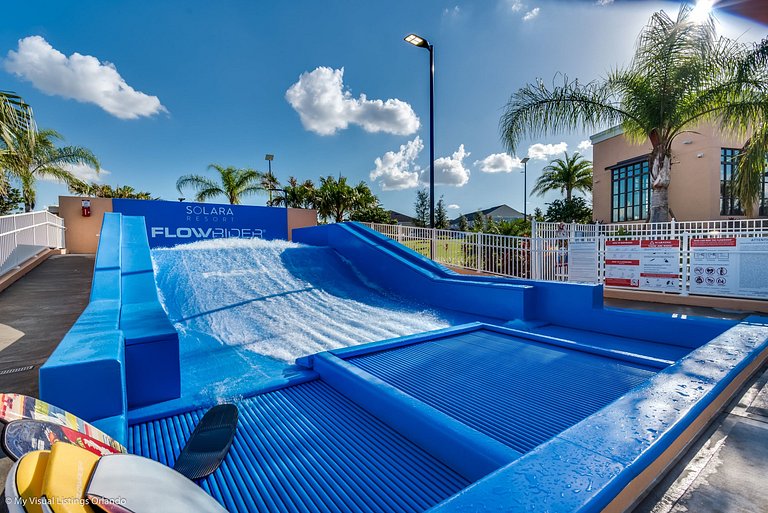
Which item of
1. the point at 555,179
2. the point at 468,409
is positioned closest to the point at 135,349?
the point at 468,409

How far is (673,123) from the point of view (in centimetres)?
891

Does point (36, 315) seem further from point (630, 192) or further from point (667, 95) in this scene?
point (630, 192)

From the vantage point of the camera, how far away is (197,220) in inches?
580

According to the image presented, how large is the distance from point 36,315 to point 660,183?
13955 mm

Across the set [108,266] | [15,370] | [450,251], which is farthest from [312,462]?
[450,251]

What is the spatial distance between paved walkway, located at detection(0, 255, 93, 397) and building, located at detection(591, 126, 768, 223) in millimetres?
19904

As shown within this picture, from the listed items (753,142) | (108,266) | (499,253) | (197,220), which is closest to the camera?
(108,266)

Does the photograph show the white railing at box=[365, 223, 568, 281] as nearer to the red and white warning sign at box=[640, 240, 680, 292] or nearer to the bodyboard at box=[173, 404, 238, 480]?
the red and white warning sign at box=[640, 240, 680, 292]

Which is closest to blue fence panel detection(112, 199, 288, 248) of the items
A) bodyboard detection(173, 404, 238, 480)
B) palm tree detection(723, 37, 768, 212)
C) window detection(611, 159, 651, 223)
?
bodyboard detection(173, 404, 238, 480)

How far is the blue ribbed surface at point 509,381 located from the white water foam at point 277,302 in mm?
1319

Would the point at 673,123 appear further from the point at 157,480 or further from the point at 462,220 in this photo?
the point at 462,220

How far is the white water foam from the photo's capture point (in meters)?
4.91

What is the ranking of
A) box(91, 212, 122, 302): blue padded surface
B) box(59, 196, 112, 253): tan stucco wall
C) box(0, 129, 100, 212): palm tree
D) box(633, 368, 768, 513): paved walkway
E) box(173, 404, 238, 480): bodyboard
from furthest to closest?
box(0, 129, 100, 212): palm tree → box(59, 196, 112, 253): tan stucco wall → box(91, 212, 122, 302): blue padded surface → box(173, 404, 238, 480): bodyboard → box(633, 368, 768, 513): paved walkway

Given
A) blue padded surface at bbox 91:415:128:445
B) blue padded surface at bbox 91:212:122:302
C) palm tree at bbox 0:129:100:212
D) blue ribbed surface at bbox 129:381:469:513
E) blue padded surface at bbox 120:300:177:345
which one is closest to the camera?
blue ribbed surface at bbox 129:381:469:513
